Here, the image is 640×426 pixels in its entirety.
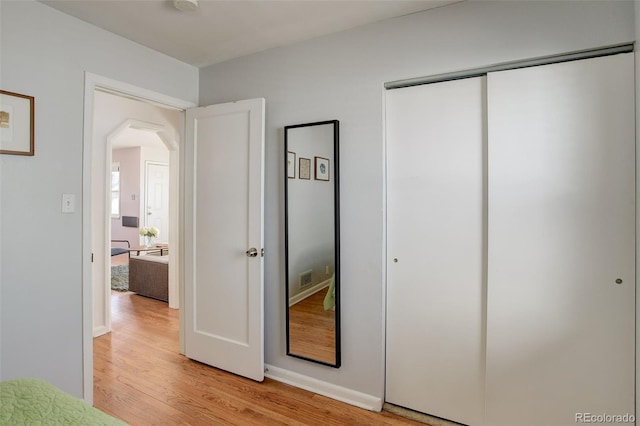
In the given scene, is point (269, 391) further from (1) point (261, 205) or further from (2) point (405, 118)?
(2) point (405, 118)

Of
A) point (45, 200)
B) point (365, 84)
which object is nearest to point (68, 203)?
point (45, 200)

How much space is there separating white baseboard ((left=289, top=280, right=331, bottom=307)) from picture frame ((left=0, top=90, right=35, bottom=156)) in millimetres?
1778

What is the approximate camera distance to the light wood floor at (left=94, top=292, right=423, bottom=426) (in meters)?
2.04

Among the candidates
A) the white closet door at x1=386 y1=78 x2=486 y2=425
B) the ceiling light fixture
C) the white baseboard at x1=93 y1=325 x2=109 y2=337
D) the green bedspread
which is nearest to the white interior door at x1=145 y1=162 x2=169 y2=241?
the white baseboard at x1=93 y1=325 x2=109 y2=337

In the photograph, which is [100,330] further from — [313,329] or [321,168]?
[321,168]

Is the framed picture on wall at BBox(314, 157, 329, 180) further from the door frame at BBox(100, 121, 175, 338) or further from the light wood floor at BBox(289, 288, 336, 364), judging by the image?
the door frame at BBox(100, 121, 175, 338)

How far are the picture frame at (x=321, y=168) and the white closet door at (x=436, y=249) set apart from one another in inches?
16.0

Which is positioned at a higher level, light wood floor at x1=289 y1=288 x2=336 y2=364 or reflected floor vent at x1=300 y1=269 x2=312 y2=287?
reflected floor vent at x1=300 y1=269 x2=312 y2=287

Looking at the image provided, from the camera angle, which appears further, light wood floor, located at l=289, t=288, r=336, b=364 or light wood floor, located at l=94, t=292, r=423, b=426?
light wood floor, located at l=289, t=288, r=336, b=364

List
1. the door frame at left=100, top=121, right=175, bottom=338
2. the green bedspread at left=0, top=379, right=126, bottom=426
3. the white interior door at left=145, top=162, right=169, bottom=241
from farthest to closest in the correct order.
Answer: the white interior door at left=145, top=162, right=169, bottom=241 < the door frame at left=100, top=121, right=175, bottom=338 < the green bedspread at left=0, top=379, right=126, bottom=426

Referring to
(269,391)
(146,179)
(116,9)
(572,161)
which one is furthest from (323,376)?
(146,179)

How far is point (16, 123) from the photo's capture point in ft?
6.01

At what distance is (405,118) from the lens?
2098 mm

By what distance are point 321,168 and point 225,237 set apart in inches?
36.5
